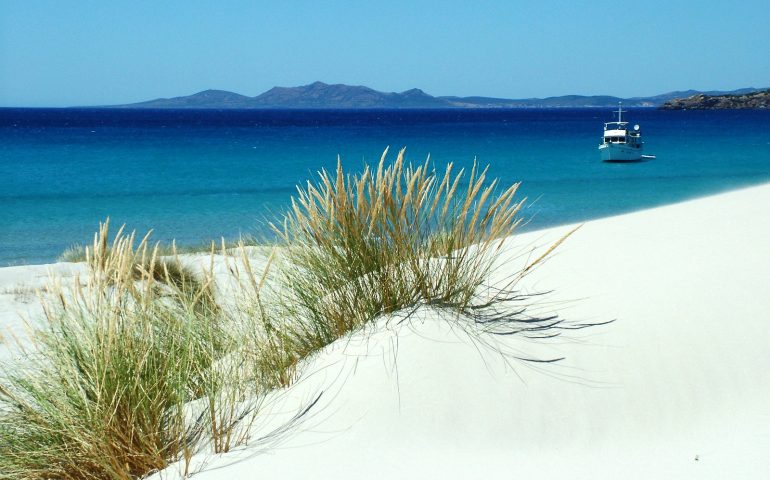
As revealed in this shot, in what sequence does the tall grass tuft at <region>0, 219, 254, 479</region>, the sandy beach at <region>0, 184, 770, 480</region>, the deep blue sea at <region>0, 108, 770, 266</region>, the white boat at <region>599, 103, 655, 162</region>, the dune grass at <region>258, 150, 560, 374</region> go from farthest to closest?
the white boat at <region>599, 103, 655, 162</region>, the deep blue sea at <region>0, 108, 770, 266</region>, the dune grass at <region>258, 150, 560, 374</region>, the sandy beach at <region>0, 184, 770, 480</region>, the tall grass tuft at <region>0, 219, 254, 479</region>

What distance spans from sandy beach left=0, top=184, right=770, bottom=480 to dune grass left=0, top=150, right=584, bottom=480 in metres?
0.16

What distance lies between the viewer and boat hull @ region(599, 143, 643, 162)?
30.4 m

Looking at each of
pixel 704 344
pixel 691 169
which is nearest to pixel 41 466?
pixel 704 344

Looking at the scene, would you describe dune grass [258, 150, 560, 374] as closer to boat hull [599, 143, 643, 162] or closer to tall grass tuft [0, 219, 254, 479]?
tall grass tuft [0, 219, 254, 479]

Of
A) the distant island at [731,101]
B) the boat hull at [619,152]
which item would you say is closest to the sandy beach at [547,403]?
the boat hull at [619,152]

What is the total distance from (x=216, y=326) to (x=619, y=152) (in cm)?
2939

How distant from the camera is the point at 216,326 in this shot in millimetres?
3691

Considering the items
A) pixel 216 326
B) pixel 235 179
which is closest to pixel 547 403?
pixel 216 326

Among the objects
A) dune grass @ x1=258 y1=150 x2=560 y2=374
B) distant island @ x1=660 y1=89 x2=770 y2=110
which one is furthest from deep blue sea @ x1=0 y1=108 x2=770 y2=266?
distant island @ x1=660 y1=89 x2=770 y2=110

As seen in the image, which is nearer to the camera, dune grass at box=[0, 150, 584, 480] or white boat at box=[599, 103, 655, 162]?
dune grass at box=[0, 150, 584, 480]

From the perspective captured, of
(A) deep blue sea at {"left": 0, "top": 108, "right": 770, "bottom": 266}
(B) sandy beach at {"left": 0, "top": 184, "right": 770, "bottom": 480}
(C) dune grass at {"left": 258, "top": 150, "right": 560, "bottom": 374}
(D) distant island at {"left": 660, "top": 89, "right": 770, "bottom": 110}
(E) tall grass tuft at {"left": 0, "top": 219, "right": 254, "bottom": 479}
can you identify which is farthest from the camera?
(D) distant island at {"left": 660, "top": 89, "right": 770, "bottom": 110}

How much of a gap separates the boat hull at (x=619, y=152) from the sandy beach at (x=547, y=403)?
2752cm

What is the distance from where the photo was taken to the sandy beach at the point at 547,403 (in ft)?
9.14

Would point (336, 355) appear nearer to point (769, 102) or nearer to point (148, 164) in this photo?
point (148, 164)
